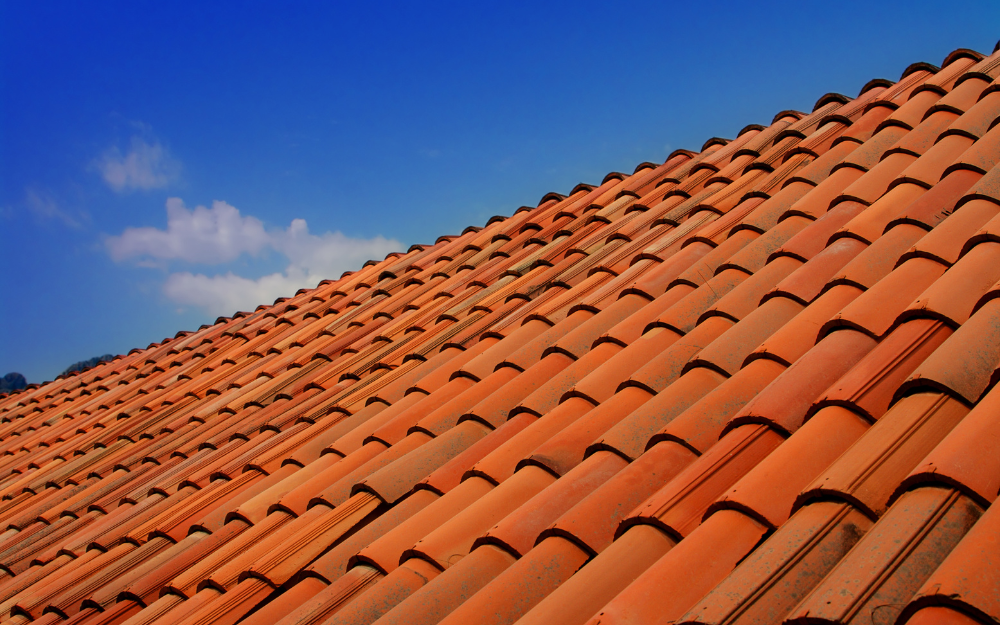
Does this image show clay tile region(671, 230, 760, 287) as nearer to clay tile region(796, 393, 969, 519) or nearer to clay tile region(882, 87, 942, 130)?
clay tile region(882, 87, 942, 130)

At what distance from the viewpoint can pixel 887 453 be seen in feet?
6.00

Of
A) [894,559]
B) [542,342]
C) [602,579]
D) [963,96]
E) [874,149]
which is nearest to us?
[894,559]

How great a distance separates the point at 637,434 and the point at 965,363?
1032 mm

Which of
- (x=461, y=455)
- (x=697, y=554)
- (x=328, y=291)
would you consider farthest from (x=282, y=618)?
(x=328, y=291)

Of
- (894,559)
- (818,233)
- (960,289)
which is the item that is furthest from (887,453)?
(818,233)

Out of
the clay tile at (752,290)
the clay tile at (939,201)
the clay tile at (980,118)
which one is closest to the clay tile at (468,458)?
the clay tile at (752,290)

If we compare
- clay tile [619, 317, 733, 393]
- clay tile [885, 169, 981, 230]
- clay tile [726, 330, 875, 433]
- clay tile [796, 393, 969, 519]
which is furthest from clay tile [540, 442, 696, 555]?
clay tile [885, 169, 981, 230]

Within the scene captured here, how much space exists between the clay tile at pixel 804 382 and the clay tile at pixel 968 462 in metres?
0.54

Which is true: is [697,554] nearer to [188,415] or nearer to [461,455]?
[461,455]

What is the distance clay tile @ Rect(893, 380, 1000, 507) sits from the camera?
1.59 metres

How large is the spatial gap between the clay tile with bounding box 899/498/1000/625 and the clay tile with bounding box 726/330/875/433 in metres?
0.84

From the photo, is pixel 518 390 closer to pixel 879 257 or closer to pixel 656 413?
pixel 656 413

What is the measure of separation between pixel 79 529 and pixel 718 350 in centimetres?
377

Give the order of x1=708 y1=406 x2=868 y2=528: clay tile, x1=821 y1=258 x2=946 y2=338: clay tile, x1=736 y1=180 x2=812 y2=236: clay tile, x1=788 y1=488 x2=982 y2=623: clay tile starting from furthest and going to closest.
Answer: x1=736 y1=180 x2=812 y2=236: clay tile, x1=821 y1=258 x2=946 y2=338: clay tile, x1=708 y1=406 x2=868 y2=528: clay tile, x1=788 y1=488 x2=982 y2=623: clay tile
